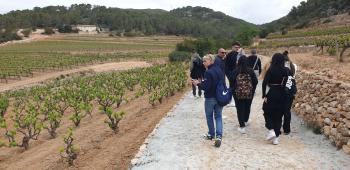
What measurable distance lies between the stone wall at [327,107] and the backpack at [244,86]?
1.70m

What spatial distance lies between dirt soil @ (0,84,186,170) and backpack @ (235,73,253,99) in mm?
2528

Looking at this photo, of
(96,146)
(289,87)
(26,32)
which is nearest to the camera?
(289,87)

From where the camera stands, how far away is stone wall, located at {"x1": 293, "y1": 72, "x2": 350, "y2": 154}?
8.82 meters

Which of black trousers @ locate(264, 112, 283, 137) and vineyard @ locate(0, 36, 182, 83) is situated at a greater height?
black trousers @ locate(264, 112, 283, 137)

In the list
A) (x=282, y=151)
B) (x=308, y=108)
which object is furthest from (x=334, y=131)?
(x=308, y=108)

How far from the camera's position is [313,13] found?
323ft

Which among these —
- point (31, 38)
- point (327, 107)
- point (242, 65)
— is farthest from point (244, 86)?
point (31, 38)

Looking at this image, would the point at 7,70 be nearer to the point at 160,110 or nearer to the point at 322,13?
the point at 160,110

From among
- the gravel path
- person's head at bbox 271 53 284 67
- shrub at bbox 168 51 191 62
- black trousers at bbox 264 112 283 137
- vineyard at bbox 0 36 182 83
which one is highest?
person's head at bbox 271 53 284 67

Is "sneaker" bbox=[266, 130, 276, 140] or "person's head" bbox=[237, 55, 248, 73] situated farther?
"person's head" bbox=[237, 55, 248, 73]

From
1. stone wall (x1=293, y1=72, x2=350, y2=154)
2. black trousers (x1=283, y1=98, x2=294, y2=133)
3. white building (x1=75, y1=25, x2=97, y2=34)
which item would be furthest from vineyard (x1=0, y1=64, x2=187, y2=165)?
white building (x1=75, y1=25, x2=97, y2=34)

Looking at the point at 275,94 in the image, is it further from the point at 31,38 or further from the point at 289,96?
the point at 31,38

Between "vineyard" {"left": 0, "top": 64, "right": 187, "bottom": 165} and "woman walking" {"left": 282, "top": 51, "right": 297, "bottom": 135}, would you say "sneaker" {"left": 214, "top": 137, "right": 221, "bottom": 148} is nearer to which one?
"woman walking" {"left": 282, "top": 51, "right": 297, "bottom": 135}

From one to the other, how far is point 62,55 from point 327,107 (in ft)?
241
